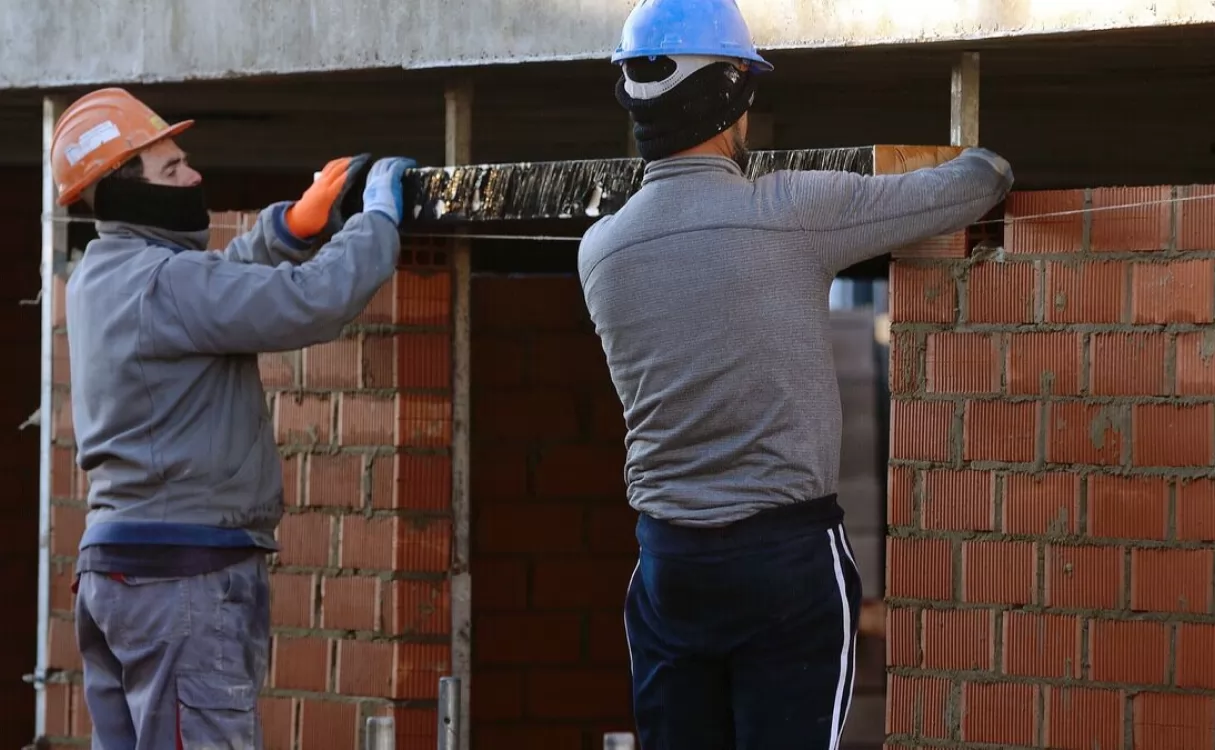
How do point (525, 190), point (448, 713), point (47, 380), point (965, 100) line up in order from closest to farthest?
point (965, 100), point (525, 190), point (448, 713), point (47, 380)

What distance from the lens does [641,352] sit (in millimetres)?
3137

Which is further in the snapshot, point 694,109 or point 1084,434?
point 1084,434

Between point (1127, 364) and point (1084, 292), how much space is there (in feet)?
0.60

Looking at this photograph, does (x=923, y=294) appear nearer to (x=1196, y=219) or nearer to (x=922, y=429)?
→ (x=922, y=429)

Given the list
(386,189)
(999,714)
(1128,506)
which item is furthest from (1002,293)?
(386,189)

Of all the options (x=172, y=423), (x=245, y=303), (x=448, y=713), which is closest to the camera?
(x=245, y=303)

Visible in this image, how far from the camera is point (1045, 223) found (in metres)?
3.91

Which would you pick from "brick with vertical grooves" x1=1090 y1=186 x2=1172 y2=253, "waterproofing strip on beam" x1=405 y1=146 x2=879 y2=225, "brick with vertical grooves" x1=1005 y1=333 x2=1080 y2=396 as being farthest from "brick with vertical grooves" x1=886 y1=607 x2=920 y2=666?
"waterproofing strip on beam" x1=405 y1=146 x2=879 y2=225

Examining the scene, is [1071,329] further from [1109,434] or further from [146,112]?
[146,112]

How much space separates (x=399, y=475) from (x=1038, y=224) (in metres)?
1.82

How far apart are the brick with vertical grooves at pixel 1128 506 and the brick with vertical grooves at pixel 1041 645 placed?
0.75 ft

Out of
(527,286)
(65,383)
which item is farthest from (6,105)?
(527,286)

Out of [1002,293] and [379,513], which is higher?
[1002,293]

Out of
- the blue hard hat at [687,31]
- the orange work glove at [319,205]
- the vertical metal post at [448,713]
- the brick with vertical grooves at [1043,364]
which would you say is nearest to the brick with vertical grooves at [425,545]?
the vertical metal post at [448,713]
